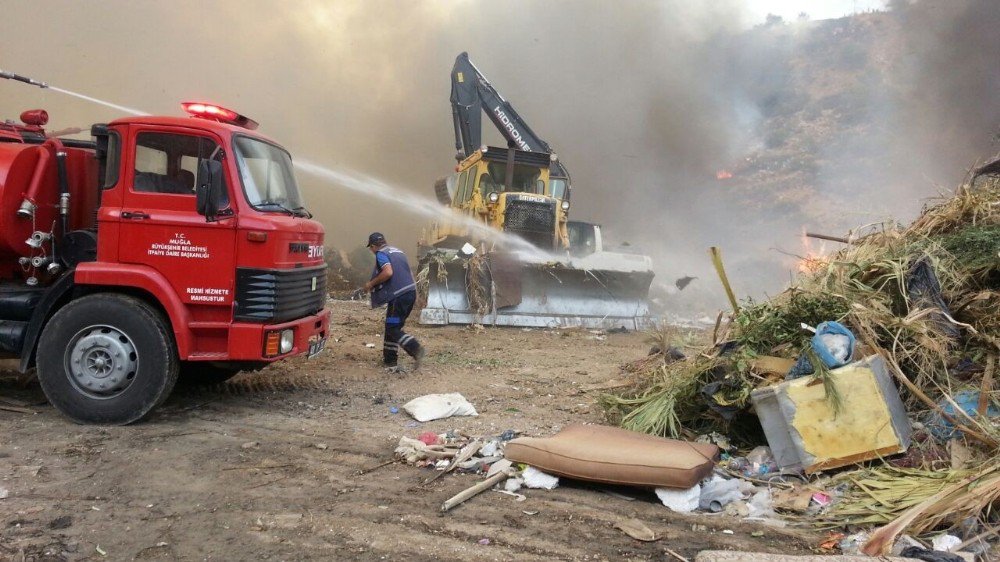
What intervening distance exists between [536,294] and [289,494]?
717 cm

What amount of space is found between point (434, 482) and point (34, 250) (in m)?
3.72

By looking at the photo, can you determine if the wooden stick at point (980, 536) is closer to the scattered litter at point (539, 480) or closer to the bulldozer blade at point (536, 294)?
the scattered litter at point (539, 480)

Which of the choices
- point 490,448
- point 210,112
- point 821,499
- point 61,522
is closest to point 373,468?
point 490,448

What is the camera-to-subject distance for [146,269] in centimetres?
495

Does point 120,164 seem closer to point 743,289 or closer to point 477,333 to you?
point 477,333

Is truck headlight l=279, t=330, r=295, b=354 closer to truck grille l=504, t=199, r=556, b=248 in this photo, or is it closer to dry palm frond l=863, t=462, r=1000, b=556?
dry palm frond l=863, t=462, r=1000, b=556

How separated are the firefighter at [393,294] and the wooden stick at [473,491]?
333 centimetres

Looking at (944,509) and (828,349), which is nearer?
(944,509)

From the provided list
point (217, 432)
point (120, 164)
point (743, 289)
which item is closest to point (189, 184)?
point (120, 164)

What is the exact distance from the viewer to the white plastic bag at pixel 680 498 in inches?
148

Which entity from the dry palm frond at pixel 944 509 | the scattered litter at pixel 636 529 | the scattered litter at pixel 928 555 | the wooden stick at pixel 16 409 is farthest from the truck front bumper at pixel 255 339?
the scattered litter at pixel 928 555

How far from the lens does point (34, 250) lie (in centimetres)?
527

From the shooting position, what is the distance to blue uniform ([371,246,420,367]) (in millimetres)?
7266

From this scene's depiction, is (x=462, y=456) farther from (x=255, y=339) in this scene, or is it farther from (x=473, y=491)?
(x=255, y=339)
